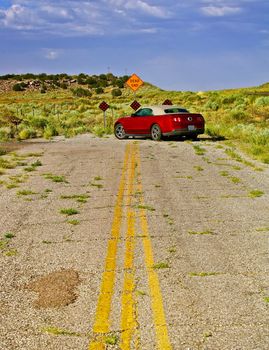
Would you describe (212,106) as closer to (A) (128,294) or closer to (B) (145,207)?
(B) (145,207)

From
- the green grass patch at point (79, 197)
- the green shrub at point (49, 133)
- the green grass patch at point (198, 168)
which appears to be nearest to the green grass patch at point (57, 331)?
the green grass patch at point (79, 197)

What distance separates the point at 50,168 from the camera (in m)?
16.2

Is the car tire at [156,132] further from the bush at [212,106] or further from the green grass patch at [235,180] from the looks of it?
the bush at [212,106]

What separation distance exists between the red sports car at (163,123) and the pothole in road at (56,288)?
17.2m

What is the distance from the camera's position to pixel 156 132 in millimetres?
24188

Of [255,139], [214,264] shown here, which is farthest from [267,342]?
[255,139]

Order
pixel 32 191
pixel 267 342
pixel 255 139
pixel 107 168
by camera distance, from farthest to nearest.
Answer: pixel 255 139 → pixel 107 168 → pixel 32 191 → pixel 267 342

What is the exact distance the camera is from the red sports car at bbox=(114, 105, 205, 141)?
2319 centimetres

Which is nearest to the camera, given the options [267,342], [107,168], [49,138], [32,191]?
[267,342]

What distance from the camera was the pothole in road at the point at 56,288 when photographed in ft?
18.0

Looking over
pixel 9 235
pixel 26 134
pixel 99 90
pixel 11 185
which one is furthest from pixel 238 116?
pixel 99 90

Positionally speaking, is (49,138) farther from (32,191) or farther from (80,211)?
(80,211)

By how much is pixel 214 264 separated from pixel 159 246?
3.23 feet

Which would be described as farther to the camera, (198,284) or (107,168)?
(107,168)
